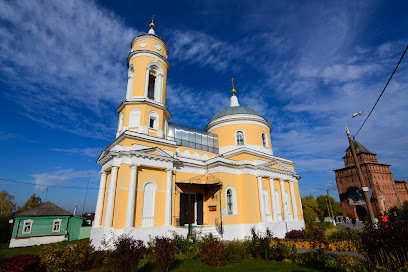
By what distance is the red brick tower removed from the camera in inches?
1779

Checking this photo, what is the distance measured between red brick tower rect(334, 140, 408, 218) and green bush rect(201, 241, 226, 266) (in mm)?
48415

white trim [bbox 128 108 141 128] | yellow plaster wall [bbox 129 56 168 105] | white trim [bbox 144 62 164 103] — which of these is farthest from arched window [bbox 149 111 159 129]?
yellow plaster wall [bbox 129 56 168 105]

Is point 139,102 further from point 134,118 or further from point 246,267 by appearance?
point 246,267

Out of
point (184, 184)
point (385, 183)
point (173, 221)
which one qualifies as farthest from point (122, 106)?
point (385, 183)

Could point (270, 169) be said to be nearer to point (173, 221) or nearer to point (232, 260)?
point (173, 221)

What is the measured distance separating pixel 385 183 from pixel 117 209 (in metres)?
58.4

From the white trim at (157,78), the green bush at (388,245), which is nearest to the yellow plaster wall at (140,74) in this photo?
the white trim at (157,78)

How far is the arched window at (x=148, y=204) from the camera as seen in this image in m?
14.2

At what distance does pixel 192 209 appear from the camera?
60.7 ft

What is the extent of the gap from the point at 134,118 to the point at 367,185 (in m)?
52.7

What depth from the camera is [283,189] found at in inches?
869

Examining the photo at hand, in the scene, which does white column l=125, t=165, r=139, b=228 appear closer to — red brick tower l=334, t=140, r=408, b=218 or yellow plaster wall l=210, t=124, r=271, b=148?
yellow plaster wall l=210, t=124, r=271, b=148

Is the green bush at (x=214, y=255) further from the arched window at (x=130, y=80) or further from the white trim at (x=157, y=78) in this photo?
the arched window at (x=130, y=80)

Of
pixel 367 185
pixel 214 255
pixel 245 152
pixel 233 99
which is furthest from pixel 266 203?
pixel 367 185
